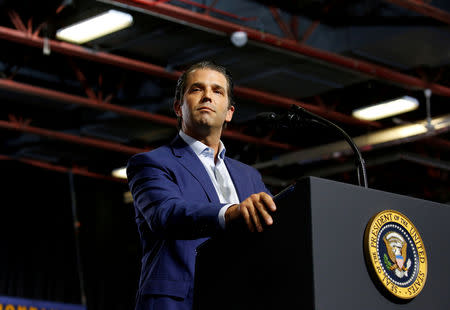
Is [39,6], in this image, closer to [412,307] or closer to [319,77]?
[319,77]

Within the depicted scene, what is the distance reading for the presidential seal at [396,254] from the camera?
45.6 inches

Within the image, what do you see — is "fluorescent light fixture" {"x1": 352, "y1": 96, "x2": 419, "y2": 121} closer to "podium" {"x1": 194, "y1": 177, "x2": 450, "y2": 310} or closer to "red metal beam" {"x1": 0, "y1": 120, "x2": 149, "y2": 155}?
"red metal beam" {"x1": 0, "y1": 120, "x2": 149, "y2": 155}

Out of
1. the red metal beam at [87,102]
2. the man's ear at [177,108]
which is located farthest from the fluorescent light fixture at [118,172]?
the man's ear at [177,108]

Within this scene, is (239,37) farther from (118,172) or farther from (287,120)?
(118,172)

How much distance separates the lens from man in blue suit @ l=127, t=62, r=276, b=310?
1329 mm

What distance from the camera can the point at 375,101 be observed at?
8.47 meters

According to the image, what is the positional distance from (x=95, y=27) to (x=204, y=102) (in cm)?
498

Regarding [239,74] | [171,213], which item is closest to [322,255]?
[171,213]

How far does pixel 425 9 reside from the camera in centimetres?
597

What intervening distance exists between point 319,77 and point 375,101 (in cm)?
122

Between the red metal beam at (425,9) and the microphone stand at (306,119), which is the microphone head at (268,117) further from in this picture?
the red metal beam at (425,9)

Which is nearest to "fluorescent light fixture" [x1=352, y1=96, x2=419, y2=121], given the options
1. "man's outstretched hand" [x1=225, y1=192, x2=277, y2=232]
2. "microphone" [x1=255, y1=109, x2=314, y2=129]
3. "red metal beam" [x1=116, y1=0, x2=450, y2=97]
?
"red metal beam" [x1=116, y1=0, x2=450, y2=97]

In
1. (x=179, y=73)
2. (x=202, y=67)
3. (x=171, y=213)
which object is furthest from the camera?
(x=179, y=73)

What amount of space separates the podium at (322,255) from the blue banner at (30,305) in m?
9.25
